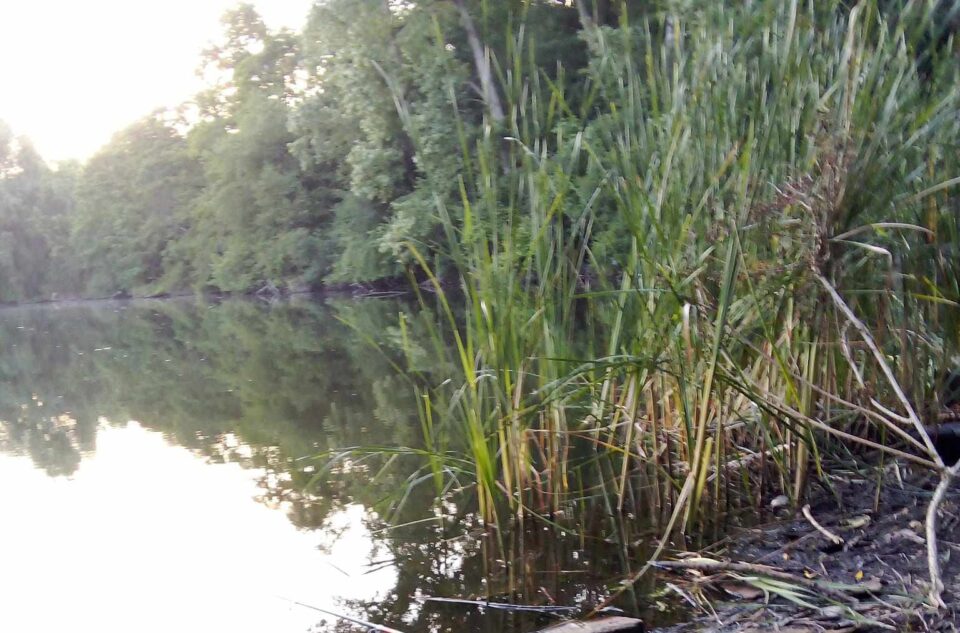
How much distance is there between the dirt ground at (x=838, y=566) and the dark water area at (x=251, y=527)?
7.5 inches

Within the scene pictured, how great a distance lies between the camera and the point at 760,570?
7.50 ft

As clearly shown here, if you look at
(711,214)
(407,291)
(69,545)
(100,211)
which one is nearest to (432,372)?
(69,545)

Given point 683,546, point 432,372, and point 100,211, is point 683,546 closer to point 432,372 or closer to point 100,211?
point 432,372

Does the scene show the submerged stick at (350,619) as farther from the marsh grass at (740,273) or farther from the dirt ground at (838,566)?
the dirt ground at (838,566)

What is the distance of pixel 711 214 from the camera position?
117 inches

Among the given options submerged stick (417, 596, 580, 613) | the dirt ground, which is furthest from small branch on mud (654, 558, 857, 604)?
submerged stick (417, 596, 580, 613)

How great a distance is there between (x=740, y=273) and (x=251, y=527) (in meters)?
2.26

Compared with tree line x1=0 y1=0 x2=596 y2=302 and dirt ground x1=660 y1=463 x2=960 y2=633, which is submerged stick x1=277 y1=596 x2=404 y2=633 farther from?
tree line x1=0 y1=0 x2=596 y2=302

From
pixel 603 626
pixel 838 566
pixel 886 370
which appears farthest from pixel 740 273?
pixel 603 626

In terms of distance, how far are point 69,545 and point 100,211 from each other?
1265 inches

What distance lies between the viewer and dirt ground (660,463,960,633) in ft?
6.61

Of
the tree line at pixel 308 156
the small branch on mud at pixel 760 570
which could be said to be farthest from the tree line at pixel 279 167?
the small branch on mud at pixel 760 570

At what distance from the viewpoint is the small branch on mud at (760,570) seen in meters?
2.13

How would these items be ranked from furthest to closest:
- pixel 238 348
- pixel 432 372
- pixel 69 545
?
pixel 238 348, pixel 432 372, pixel 69 545
